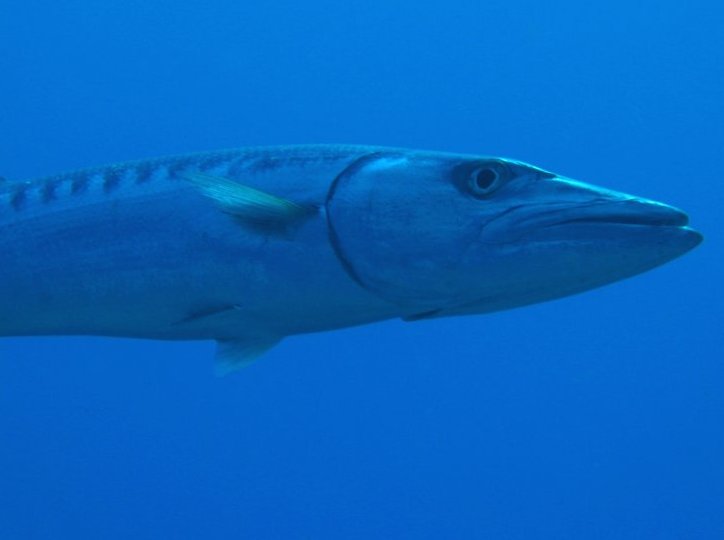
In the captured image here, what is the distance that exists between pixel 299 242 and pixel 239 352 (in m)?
0.51

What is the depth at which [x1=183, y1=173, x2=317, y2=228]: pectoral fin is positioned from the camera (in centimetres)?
222

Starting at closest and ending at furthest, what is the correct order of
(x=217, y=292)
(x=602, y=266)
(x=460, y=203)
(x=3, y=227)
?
(x=602, y=266) → (x=460, y=203) → (x=217, y=292) → (x=3, y=227)

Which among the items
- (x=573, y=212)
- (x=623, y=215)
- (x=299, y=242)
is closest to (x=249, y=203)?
(x=299, y=242)

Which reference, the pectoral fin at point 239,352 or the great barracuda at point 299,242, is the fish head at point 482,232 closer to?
the great barracuda at point 299,242

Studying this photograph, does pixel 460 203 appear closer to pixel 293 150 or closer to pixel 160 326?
pixel 293 150

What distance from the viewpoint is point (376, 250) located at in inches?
88.7

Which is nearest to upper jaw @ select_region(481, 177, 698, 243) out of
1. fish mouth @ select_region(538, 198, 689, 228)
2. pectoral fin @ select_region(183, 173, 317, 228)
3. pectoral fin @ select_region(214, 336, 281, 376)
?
fish mouth @ select_region(538, 198, 689, 228)

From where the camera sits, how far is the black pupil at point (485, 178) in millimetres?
2232

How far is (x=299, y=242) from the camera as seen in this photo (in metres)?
2.30

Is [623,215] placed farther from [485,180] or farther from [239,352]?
[239,352]

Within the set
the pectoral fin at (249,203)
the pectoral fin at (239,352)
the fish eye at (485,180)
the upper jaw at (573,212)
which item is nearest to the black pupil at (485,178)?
the fish eye at (485,180)

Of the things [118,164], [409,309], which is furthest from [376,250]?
[118,164]

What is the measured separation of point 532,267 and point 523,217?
135mm

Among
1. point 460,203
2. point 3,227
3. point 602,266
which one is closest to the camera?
point 602,266
